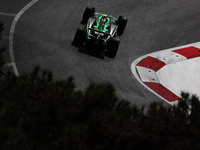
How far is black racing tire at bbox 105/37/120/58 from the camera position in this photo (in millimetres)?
11320

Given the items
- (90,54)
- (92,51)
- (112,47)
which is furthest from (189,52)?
(90,54)

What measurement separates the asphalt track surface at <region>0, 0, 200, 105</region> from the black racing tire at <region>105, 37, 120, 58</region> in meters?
0.27

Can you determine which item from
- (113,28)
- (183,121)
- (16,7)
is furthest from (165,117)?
(16,7)

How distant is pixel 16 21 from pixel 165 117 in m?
9.91

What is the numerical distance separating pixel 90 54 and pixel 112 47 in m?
0.99

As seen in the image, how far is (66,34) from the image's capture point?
40.8 feet

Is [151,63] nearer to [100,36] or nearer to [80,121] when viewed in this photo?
[100,36]

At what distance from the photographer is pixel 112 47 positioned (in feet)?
37.5

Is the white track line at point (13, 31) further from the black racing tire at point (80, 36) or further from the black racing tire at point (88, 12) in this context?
the black racing tire at point (88, 12)

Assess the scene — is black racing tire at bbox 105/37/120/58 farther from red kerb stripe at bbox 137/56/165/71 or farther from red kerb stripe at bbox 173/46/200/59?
red kerb stripe at bbox 173/46/200/59

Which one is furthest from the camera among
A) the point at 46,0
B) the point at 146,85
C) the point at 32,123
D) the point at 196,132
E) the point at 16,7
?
the point at 46,0

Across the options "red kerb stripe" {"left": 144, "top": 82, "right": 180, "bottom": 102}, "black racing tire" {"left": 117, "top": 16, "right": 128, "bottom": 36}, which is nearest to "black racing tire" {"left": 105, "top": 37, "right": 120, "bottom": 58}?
"black racing tire" {"left": 117, "top": 16, "right": 128, "bottom": 36}

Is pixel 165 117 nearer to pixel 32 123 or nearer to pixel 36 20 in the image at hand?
pixel 32 123

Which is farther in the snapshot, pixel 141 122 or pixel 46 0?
pixel 46 0
